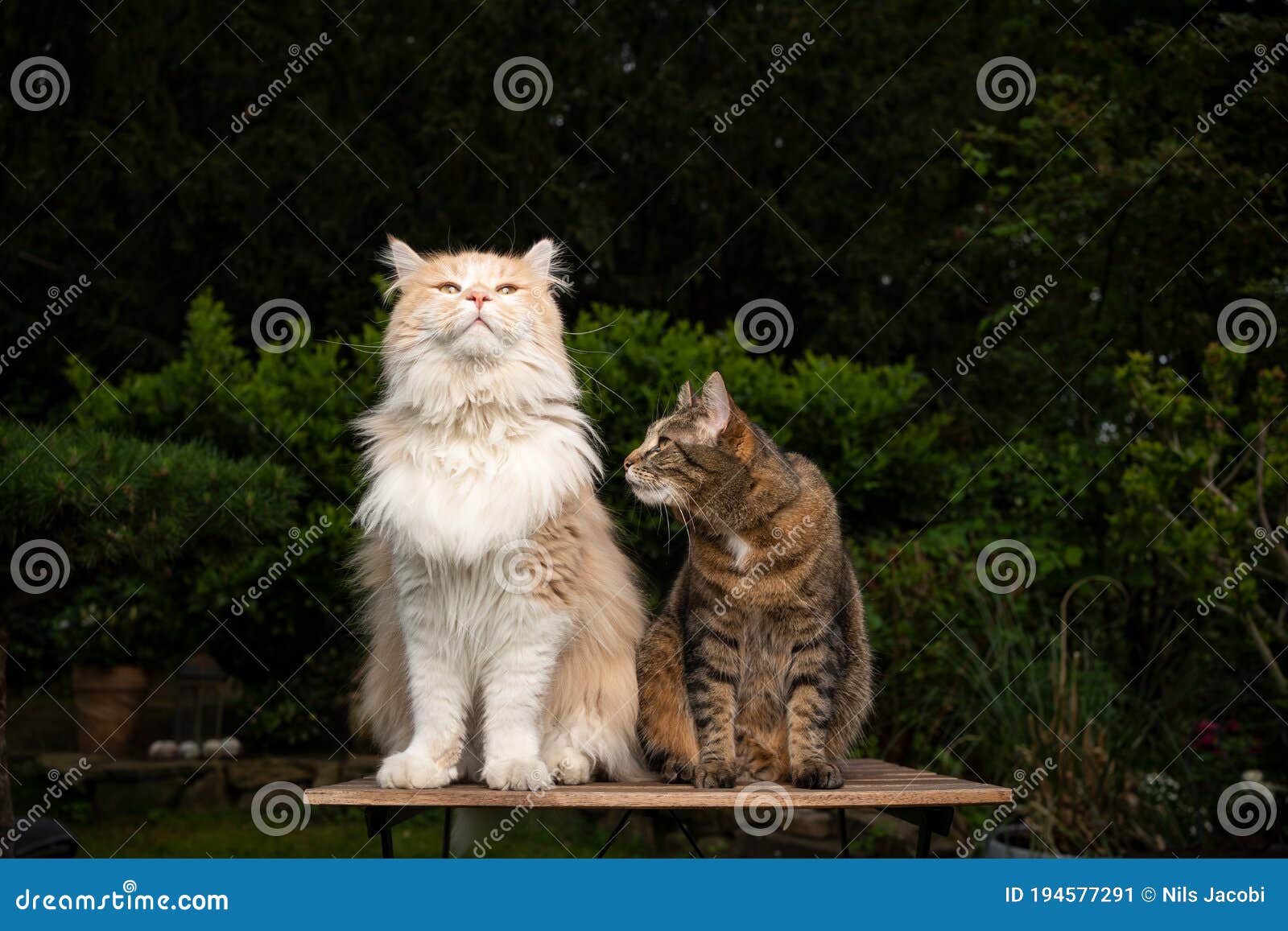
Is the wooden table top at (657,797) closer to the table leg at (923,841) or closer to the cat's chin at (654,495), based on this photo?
the table leg at (923,841)

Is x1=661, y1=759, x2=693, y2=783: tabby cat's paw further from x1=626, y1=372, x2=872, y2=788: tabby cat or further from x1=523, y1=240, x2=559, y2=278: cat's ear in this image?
x1=523, y1=240, x2=559, y2=278: cat's ear

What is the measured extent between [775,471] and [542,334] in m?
0.72

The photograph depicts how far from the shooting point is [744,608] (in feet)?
9.61

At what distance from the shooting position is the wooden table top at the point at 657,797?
259 cm

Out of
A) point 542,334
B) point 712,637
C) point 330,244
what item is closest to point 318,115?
point 330,244

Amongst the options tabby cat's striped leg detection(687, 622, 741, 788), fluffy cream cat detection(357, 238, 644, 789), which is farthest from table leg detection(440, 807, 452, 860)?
tabby cat's striped leg detection(687, 622, 741, 788)

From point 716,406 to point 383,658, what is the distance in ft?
3.93

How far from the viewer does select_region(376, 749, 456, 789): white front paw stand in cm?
272

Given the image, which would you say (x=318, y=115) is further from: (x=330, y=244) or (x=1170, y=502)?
(x=1170, y=502)

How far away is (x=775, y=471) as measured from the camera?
9.91 ft

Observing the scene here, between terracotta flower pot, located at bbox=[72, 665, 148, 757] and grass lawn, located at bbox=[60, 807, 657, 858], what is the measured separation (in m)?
0.65

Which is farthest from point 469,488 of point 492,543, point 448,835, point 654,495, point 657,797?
point 448,835

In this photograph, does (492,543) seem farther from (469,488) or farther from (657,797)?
(657,797)

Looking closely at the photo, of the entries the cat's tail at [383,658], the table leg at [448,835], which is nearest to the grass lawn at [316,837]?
the table leg at [448,835]
